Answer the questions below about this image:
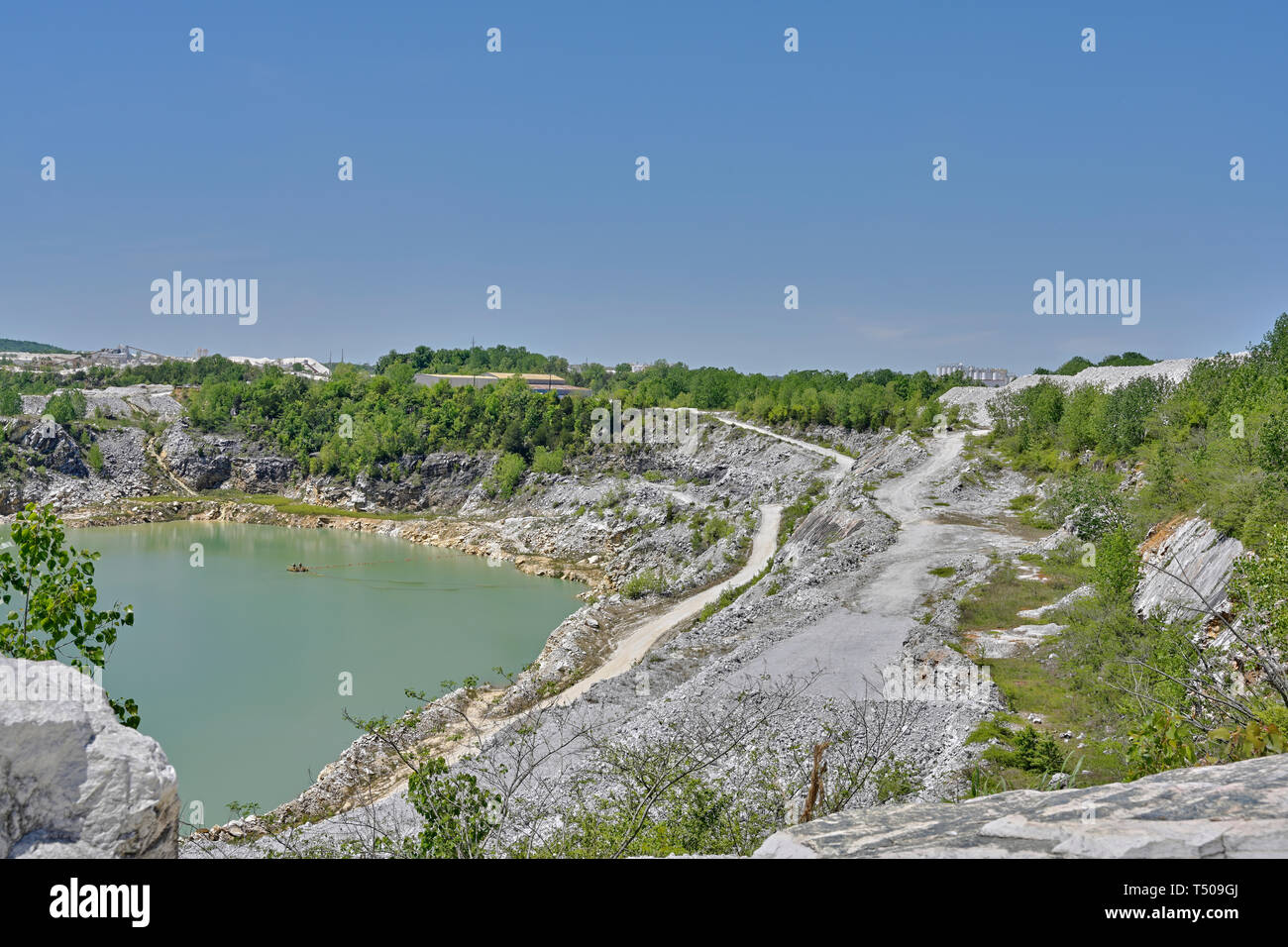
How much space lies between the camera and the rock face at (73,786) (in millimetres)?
3990

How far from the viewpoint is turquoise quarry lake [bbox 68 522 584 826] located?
82.6 feet

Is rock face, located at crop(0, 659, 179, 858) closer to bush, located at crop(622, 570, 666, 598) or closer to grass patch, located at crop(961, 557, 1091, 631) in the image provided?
grass patch, located at crop(961, 557, 1091, 631)

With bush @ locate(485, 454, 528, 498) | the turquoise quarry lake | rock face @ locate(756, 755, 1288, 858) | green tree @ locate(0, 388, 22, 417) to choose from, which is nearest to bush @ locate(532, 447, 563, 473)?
bush @ locate(485, 454, 528, 498)

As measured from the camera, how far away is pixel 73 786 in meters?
4.09

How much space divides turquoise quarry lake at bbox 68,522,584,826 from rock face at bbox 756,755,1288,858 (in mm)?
19603

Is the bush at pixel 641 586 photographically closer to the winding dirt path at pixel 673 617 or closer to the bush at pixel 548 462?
the winding dirt path at pixel 673 617

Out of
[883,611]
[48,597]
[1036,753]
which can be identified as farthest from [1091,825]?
[883,611]

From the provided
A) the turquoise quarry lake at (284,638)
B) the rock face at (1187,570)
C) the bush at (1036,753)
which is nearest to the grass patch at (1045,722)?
the bush at (1036,753)

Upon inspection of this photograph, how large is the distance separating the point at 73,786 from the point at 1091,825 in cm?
497

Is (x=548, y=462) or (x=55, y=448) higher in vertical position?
(x=55, y=448)

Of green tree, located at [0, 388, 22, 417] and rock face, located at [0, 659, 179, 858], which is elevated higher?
green tree, located at [0, 388, 22, 417]

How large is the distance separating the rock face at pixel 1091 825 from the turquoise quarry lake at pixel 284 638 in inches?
772

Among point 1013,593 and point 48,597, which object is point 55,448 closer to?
point 1013,593

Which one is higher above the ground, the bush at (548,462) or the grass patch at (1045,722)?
the bush at (548,462)
